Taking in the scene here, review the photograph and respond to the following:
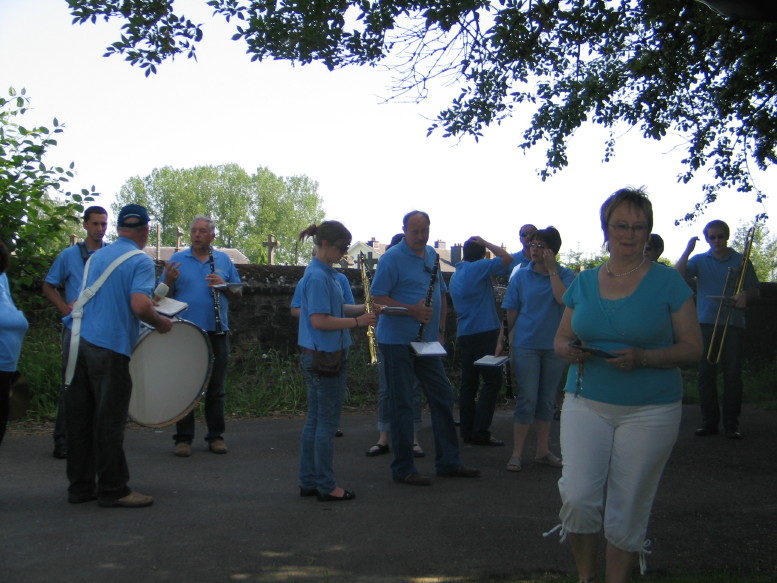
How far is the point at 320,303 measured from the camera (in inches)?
249

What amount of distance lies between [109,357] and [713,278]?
21.4ft

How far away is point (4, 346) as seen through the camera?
587 centimetres

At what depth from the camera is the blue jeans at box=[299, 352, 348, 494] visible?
6.42 m

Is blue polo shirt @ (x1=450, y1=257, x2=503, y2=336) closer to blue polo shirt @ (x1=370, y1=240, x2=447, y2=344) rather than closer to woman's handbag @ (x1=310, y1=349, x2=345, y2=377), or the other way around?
blue polo shirt @ (x1=370, y1=240, x2=447, y2=344)

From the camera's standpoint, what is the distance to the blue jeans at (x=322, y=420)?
6.42 metres

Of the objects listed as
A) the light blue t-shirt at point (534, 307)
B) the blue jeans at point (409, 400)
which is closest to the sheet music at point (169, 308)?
the blue jeans at point (409, 400)

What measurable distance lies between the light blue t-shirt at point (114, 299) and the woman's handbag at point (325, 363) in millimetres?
1252

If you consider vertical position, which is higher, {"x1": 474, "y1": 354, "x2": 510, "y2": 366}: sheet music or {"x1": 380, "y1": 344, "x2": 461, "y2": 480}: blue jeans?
{"x1": 474, "y1": 354, "x2": 510, "y2": 366}: sheet music

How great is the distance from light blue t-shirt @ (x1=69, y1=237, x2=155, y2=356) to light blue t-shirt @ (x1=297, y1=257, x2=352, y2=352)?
1.10 meters

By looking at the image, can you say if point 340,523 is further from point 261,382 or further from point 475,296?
point 261,382

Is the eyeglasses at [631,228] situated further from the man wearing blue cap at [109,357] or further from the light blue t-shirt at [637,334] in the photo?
the man wearing blue cap at [109,357]

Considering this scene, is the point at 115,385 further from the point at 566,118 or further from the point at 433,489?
the point at 566,118

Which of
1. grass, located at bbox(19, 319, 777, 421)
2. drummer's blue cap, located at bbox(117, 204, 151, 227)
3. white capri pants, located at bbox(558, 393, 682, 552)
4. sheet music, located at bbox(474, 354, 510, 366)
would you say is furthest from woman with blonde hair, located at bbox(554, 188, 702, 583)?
grass, located at bbox(19, 319, 777, 421)

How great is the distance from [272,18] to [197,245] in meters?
2.34
